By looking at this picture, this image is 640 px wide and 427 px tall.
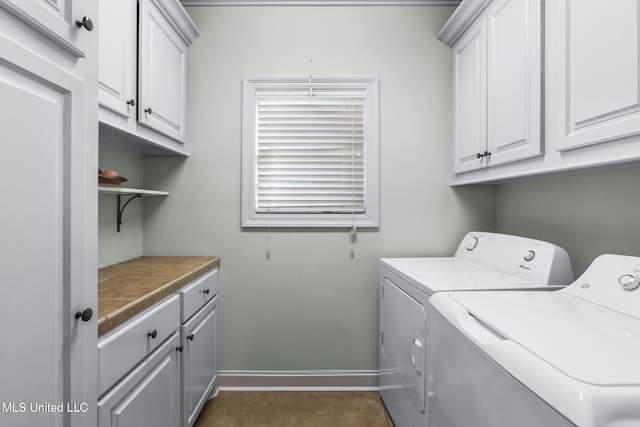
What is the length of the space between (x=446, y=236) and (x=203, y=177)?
1.73 metres

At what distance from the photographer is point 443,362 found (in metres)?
1.05

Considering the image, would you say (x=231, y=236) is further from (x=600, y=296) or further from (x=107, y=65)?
(x=600, y=296)

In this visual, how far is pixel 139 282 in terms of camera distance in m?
1.34

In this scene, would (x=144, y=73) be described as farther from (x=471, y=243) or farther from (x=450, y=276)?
(x=471, y=243)

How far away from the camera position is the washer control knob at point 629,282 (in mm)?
952

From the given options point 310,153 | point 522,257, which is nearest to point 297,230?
point 310,153

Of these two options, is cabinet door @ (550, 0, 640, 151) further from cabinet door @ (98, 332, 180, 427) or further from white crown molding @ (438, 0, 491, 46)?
cabinet door @ (98, 332, 180, 427)

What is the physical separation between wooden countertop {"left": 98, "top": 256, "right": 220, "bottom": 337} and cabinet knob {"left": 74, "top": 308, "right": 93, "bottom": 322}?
13cm

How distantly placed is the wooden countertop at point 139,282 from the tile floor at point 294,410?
0.87 m

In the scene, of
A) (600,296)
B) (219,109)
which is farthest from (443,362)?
(219,109)

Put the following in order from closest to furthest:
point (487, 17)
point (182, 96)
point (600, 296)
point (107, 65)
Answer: point (600, 296), point (107, 65), point (487, 17), point (182, 96)

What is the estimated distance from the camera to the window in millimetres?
2074

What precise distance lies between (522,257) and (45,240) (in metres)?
1.77

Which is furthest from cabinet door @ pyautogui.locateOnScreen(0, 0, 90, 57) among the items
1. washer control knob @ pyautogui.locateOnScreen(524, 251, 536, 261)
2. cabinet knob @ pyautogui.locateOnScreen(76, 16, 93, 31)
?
washer control knob @ pyautogui.locateOnScreen(524, 251, 536, 261)
